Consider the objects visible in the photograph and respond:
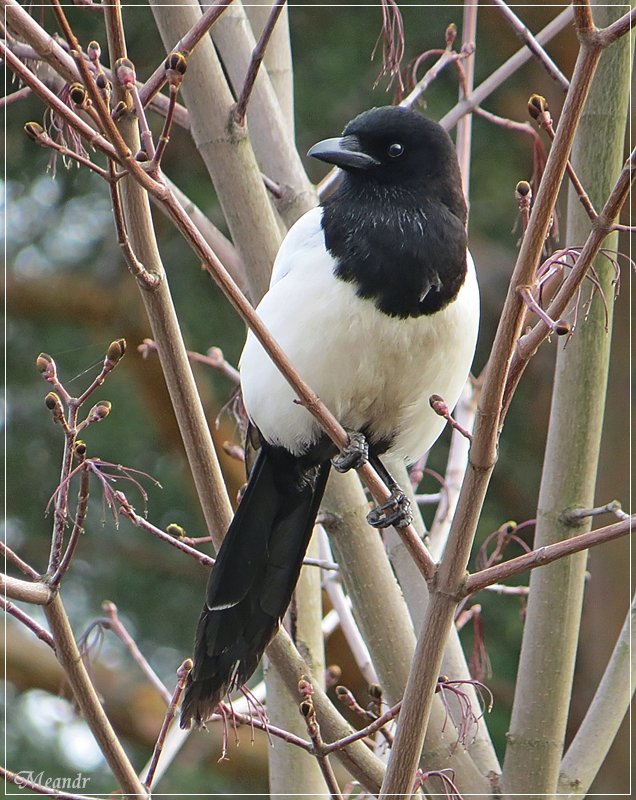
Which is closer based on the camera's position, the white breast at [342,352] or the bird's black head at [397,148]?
the white breast at [342,352]

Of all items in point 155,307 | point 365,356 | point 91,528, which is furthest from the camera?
point 91,528

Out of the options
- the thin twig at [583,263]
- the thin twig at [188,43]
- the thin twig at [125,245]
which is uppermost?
the thin twig at [188,43]

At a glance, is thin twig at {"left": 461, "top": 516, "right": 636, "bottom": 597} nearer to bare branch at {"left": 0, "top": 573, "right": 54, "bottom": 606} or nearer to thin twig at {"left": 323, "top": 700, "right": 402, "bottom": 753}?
thin twig at {"left": 323, "top": 700, "right": 402, "bottom": 753}

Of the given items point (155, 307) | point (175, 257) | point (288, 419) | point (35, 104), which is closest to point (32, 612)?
point (175, 257)

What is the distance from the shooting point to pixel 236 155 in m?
2.26

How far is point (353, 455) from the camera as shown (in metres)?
1.80

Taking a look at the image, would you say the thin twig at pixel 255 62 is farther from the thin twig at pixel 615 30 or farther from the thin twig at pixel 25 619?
the thin twig at pixel 25 619

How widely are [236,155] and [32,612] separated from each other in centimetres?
273

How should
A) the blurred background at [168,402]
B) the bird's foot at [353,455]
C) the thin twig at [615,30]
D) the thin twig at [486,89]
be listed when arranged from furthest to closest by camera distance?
the blurred background at [168,402]
the thin twig at [486,89]
the bird's foot at [353,455]
the thin twig at [615,30]

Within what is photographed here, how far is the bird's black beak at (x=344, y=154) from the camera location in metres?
Result: 2.16

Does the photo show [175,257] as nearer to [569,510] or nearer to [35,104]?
[35,104]

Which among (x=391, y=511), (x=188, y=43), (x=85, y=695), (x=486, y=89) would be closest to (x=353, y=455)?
(x=391, y=511)

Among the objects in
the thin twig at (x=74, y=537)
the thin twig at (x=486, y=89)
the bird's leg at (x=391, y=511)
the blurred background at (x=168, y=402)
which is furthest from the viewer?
the blurred background at (x=168, y=402)

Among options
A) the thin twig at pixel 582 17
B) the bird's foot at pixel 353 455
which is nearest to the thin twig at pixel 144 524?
the bird's foot at pixel 353 455
